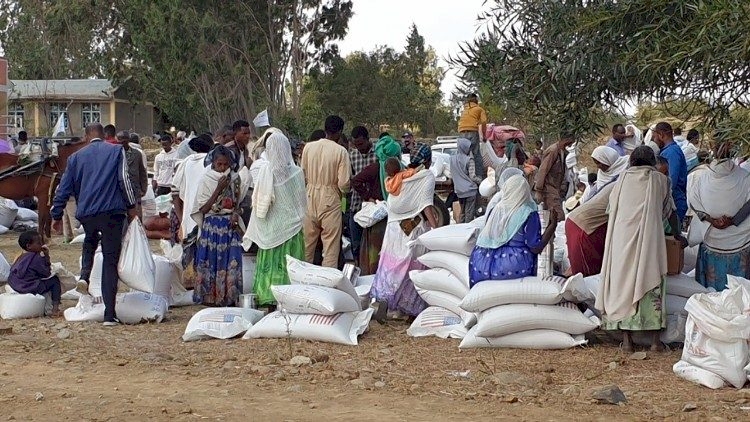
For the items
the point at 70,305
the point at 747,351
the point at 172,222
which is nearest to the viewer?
the point at 747,351

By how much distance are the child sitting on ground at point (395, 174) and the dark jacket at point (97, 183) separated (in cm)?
226

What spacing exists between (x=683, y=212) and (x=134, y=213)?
4813 millimetres

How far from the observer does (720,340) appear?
22.1 feet

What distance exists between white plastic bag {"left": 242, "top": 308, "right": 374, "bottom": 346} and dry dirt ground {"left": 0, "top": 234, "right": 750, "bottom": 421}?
0.08m

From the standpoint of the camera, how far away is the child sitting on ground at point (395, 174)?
377 inches

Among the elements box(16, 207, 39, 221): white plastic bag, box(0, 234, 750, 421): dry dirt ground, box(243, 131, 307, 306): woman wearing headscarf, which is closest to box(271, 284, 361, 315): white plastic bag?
box(0, 234, 750, 421): dry dirt ground

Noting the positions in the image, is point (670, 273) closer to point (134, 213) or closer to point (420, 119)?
point (134, 213)

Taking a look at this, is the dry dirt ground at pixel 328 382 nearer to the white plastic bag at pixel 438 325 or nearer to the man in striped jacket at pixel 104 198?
the white plastic bag at pixel 438 325

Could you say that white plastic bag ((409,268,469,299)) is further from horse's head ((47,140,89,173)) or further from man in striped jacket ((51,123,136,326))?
horse's head ((47,140,89,173))

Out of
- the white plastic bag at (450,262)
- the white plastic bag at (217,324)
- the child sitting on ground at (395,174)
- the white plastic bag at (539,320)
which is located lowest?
the white plastic bag at (217,324)

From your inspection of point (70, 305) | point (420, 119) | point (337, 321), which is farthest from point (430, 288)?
point (420, 119)

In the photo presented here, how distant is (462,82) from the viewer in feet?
23.9

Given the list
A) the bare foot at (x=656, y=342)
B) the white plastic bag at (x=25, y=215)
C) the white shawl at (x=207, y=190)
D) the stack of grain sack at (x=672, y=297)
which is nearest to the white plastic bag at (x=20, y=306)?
the white shawl at (x=207, y=190)

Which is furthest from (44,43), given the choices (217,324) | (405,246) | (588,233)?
(588,233)
